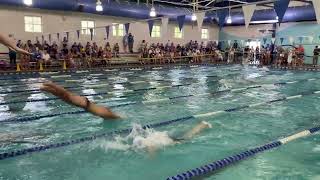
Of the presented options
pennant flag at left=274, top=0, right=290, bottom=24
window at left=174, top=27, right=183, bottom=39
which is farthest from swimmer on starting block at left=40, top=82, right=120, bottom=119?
window at left=174, top=27, right=183, bottom=39

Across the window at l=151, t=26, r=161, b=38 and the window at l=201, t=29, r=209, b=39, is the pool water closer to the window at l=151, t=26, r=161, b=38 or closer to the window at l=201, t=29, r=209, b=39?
the window at l=151, t=26, r=161, b=38

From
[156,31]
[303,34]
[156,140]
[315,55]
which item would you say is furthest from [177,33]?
[156,140]

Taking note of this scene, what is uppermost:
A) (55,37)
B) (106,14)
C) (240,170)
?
(106,14)

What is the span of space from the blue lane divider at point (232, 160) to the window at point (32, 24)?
1488cm

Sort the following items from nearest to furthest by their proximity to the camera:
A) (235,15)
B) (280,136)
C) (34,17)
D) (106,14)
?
1. (280,136)
2. (34,17)
3. (106,14)
4. (235,15)

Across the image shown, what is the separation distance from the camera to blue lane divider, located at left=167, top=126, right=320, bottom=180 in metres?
3.46

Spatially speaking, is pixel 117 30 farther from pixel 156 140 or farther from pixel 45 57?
pixel 156 140

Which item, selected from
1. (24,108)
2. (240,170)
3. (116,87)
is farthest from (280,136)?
(116,87)

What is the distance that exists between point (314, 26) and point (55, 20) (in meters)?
14.5

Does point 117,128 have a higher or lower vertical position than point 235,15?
lower

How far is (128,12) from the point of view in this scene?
1889 centimetres

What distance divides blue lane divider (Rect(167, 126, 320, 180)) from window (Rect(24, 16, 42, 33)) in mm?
14881

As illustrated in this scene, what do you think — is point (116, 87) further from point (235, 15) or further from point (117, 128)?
point (235, 15)

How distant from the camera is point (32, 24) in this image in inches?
678
